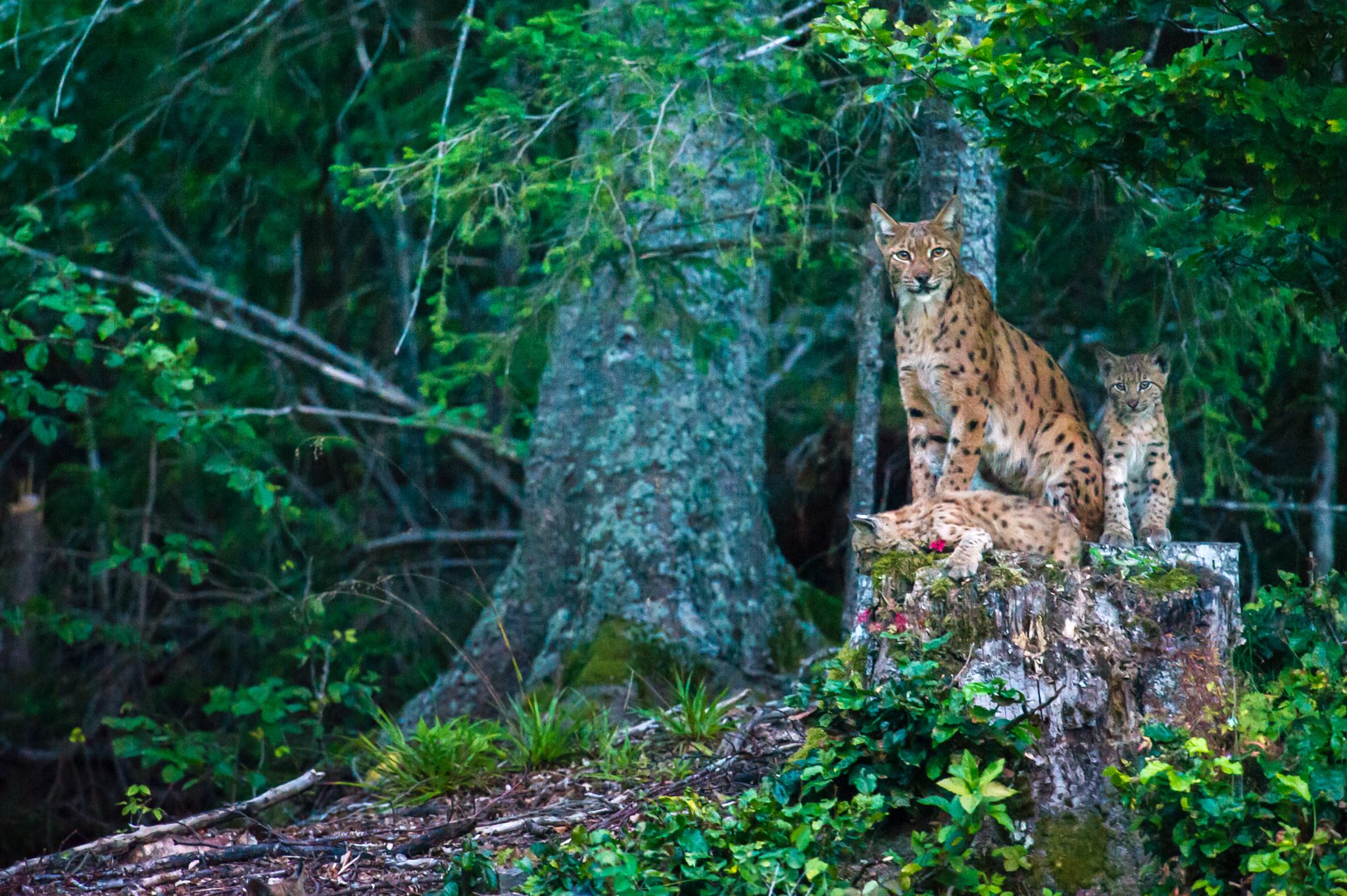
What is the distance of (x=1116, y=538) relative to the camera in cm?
554

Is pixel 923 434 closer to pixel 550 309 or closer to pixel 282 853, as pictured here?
pixel 550 309

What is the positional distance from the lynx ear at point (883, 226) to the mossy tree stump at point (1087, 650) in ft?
5.78

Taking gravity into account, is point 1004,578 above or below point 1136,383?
below

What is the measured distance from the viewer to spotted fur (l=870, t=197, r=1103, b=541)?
5773 millimetres

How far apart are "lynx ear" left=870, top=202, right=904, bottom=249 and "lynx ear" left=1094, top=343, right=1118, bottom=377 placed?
115 centimetres

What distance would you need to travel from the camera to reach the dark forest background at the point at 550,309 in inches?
Answer: 210

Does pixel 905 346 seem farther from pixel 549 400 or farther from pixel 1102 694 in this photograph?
pixel 549 400

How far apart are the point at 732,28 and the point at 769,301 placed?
9.67ft

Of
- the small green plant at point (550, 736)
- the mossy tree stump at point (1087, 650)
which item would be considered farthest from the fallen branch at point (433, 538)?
the mossy tree stump at point (1087, 650)

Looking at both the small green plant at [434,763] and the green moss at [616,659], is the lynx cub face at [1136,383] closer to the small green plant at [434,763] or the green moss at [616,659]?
the green moss at [616,659]

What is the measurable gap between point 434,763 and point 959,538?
2837 mm

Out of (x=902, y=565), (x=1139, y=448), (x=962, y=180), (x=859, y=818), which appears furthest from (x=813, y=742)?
(x=962, y=180)

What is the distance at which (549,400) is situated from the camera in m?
8.41

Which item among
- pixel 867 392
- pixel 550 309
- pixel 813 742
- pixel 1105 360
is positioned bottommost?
pixel 813 742
